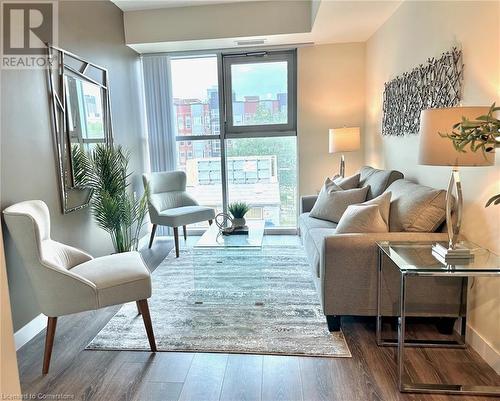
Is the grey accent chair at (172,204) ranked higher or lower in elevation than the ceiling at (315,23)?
lower

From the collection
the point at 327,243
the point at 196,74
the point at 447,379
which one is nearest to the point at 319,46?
the point at 196,74

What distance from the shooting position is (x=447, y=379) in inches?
72.8

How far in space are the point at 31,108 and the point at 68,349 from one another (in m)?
1.68

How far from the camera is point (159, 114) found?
4629 mm

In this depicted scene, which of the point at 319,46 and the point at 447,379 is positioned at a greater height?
the point at 319,46

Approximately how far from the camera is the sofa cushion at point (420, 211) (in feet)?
7.37

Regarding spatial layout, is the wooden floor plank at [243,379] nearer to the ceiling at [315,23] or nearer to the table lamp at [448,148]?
the table lamp at [448,148]

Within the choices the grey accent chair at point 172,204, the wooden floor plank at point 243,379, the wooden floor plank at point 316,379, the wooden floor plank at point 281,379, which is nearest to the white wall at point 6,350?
the wooden floor plank at point 243,379

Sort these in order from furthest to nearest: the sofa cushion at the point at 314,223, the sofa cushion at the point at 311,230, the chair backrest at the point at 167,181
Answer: the chair backrest at the point at 167,181 → the sofa cushion at the point at 314,223 → the sofa cushion at the point at 311,230

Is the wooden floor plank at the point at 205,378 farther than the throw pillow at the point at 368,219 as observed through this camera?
No

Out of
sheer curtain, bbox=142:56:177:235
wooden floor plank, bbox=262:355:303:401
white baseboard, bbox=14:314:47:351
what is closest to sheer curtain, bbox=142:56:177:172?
sheer curtain, bbox=142:56:177:235

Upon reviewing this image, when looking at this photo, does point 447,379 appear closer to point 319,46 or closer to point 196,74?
point 319,46

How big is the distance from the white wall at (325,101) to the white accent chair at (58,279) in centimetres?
306

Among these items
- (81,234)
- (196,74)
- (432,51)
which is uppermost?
(196,74)
